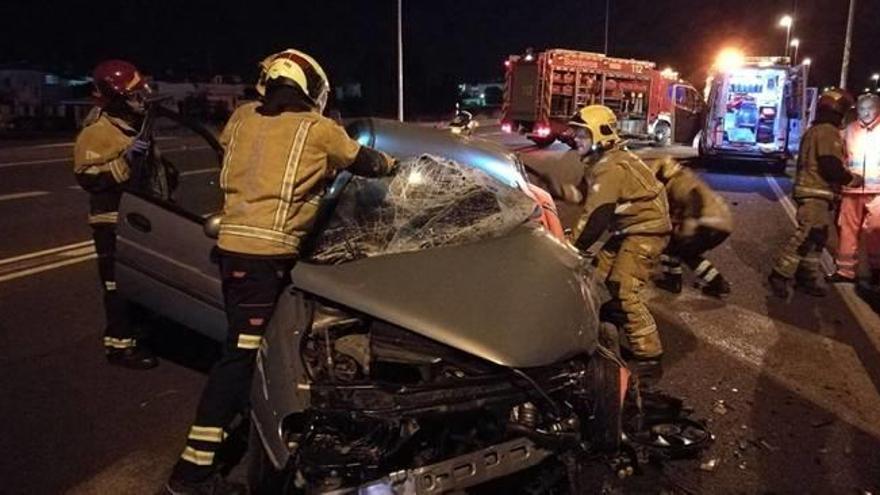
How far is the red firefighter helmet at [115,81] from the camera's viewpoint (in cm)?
472

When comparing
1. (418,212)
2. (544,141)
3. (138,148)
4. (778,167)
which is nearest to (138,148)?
(138,148)

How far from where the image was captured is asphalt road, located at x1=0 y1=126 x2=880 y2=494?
3615 millimetres

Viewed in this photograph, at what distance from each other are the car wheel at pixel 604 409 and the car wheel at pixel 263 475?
110 cm

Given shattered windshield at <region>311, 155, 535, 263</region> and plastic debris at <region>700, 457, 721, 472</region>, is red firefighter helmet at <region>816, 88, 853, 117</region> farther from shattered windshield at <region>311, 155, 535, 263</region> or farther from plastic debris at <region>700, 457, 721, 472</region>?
shattered windshield at <region>311, 155, 535, 263</region>

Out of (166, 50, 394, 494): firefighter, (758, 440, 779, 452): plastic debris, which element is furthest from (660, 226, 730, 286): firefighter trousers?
(166, 50, 394, 494): firefighter

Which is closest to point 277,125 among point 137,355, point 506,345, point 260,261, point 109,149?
point 260,261

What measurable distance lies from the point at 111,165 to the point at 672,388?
3563mm

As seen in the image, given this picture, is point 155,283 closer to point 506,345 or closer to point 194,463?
point 194,463

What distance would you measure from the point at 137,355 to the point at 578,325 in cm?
304

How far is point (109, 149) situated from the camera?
184 inches

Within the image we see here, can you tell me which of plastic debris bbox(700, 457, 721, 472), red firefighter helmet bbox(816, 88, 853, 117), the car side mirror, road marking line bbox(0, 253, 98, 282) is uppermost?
red firefighter helmet bbox(816, 88, 853, 117)

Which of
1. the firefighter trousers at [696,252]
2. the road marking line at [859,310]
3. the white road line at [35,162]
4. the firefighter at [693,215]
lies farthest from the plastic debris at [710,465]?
the white road line at [35,162]

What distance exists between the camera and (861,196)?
23.9 feet

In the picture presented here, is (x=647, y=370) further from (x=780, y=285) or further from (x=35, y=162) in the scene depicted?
(x=35, y=162)
